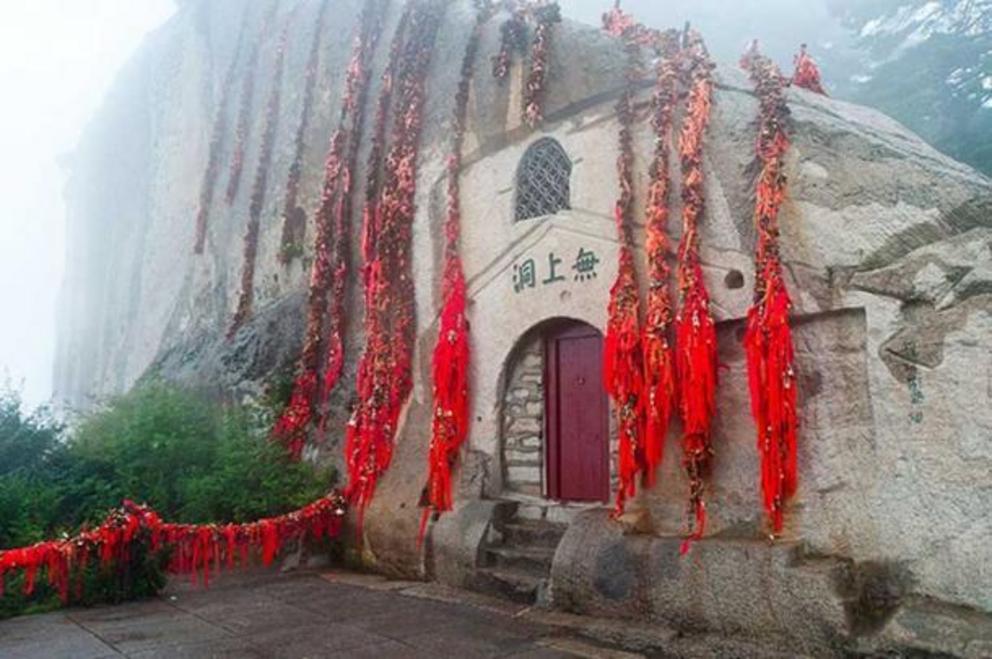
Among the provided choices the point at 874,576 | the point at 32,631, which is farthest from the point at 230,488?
the point at 874,576

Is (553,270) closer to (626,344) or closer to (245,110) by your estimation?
(626,344)

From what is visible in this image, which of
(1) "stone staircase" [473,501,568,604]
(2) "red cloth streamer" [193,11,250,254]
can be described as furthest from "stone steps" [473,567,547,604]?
(2) "red cloth streamer" [193,11,250,254]

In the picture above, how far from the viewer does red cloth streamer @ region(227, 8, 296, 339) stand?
38.6 ft

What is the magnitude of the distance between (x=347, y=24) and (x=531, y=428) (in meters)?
7.23

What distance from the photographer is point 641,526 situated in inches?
220

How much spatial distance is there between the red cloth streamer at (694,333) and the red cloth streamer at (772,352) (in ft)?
1.01

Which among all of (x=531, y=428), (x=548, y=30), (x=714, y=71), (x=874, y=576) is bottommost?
(x=874, y=576)

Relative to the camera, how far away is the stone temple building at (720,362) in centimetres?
436

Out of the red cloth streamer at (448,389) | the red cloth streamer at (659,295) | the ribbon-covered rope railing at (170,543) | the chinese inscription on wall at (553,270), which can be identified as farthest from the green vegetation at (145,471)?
the red cloth streamer at (659,295)

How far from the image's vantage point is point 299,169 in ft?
37.2

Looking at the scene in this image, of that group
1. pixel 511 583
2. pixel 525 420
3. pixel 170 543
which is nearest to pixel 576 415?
pixel 525 420

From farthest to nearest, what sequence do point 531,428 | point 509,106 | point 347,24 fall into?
point 347,24
point 509,106
point 531,428

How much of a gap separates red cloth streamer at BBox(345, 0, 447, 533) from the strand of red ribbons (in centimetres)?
237

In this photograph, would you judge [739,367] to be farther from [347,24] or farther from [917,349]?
[347,24]
